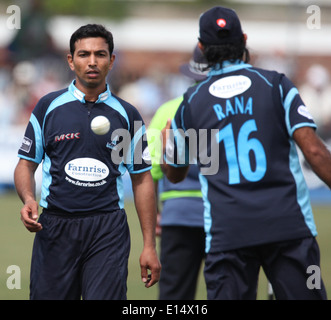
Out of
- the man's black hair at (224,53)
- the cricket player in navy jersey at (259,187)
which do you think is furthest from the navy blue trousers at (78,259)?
the man's black hair at (224,53)

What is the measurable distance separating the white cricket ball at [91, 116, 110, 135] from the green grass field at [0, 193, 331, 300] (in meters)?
3.52

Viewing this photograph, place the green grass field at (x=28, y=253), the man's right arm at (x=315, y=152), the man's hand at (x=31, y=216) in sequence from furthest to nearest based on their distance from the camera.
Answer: the green grass field at (x=28, y=253), the man's hand at (x=31, y=216), the man's right arm at (x=315, y=152)

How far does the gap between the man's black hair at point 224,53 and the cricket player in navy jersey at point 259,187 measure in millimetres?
→ 215

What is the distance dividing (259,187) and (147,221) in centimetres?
94

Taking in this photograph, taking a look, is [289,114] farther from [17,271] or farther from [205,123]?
[17,271]

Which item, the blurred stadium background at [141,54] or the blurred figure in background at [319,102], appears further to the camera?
the blurred figure in background at [319,102]

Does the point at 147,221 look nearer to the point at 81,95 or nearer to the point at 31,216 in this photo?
the point at 31,216

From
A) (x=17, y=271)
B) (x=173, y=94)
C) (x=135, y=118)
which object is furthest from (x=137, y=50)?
(x=135, y=118)

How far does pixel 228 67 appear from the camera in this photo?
196 inches

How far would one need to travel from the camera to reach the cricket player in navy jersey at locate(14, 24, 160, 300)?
199 inches

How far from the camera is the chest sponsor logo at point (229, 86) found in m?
4.81

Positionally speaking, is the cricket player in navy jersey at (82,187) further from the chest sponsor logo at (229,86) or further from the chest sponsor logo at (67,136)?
the chest sponsor logo at (229,86)

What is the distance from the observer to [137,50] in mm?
38031

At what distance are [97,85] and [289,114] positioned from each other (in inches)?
52.9
